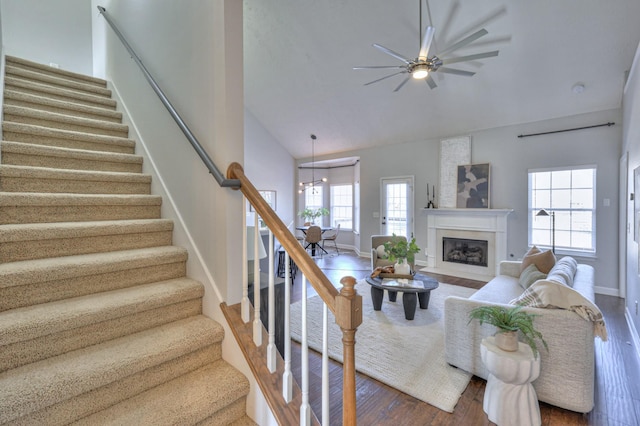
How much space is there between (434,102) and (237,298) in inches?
203

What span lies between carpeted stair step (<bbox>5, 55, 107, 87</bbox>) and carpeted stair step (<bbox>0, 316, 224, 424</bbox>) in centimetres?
328

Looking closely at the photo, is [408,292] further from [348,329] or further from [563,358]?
[348,329]

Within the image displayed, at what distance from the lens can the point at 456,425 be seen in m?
1.85

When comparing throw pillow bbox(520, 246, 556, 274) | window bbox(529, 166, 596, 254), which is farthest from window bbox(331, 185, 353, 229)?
throw pillow bbox(520, 246, 556, 274)

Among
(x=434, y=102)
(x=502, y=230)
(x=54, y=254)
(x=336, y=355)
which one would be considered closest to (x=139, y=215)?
(x=54, y=254)

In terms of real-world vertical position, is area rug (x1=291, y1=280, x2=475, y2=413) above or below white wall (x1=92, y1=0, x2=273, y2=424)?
below

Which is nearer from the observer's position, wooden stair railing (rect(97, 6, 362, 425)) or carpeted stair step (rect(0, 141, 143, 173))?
wooden stair railing (rect(97, 6, 362, 425))

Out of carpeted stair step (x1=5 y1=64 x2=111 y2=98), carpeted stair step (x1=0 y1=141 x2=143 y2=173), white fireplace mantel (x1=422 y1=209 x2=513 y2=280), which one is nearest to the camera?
carpeted stair step (x1=0 y1=141 x2=143 y2=173)

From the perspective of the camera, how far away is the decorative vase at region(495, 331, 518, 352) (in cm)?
188

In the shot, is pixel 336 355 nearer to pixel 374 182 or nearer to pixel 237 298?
pixel 237 298

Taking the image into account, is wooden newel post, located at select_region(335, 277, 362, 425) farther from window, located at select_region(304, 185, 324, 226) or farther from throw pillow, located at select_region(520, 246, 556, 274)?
window, located at select_region(304, 185, 324, 226)

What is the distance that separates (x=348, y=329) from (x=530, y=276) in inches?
124

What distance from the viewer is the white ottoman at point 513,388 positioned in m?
Result: 1.78

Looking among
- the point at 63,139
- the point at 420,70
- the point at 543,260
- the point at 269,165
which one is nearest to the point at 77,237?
the point at 63,139
